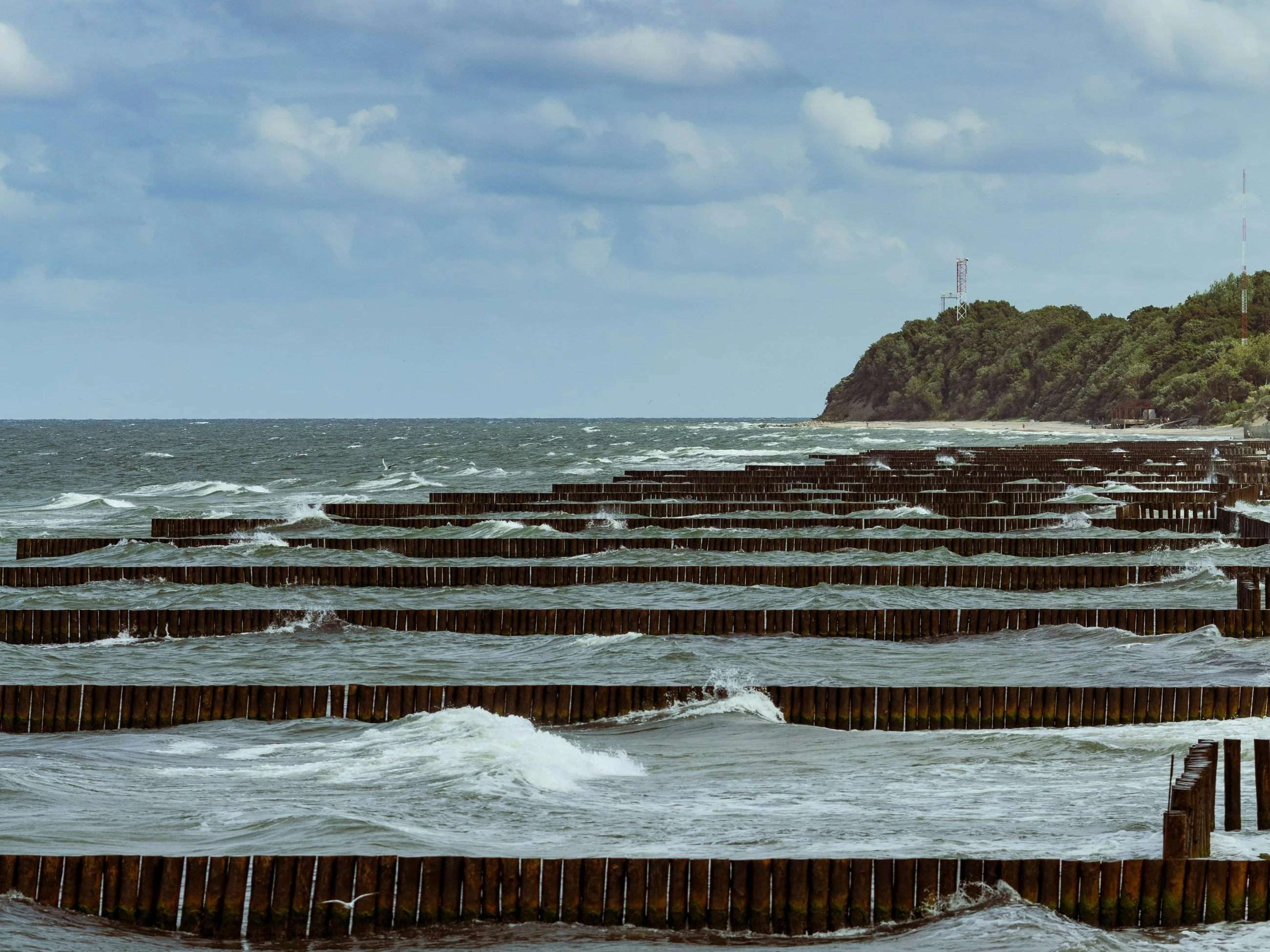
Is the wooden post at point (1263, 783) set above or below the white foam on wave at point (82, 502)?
above

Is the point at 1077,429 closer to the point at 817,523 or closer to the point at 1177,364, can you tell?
the point at 1177,364

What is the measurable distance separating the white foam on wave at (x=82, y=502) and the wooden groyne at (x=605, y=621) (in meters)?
35.3

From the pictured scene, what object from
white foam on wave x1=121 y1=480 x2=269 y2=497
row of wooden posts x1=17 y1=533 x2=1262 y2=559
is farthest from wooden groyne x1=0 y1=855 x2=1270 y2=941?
white foam on wave x1=121 y1=480 x2=269 y2=497

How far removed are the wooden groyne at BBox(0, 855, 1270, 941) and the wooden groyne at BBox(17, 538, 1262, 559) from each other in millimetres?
21024

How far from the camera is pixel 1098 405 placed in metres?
168

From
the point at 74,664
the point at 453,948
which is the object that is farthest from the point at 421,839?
the point at 74,664

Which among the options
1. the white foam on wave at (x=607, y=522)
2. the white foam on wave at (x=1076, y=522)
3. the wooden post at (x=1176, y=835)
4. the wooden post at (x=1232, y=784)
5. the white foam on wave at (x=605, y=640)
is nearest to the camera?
the wooden post at (x=1176, y=835)

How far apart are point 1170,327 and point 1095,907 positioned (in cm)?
16062

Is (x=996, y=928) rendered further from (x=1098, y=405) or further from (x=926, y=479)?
(x=1098, y=405)

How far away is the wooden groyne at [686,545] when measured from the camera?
98.0 ft

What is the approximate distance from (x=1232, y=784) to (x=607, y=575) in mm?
17739

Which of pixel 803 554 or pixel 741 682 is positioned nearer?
pixel 741 682

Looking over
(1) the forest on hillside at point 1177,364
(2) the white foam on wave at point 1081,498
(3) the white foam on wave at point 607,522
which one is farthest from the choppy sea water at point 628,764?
(1) the forest on hillside at point 1177,364

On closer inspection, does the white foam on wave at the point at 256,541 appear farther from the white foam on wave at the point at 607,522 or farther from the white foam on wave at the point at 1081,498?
the white foam on wave at the point at 1081,498
